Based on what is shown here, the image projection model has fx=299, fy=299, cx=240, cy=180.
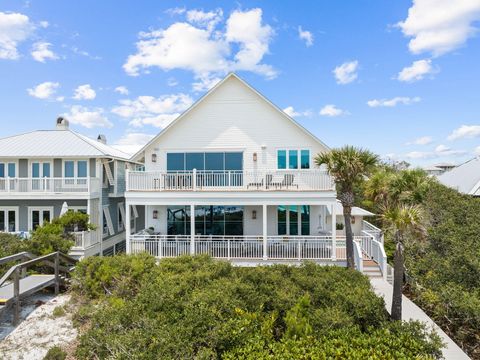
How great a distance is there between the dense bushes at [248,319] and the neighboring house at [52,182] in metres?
11.8

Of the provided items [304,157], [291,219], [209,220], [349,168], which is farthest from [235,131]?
[349,168]

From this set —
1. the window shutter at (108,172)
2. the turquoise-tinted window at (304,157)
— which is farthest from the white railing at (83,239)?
the turquoise-tinted window at (304,157)

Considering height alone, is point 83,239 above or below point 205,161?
below

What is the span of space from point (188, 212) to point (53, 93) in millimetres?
16609

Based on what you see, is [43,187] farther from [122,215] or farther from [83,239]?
[122,215]

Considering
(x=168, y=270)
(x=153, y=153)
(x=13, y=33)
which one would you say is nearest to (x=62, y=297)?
(x=168, y=270)

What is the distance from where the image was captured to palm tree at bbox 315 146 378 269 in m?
12.5

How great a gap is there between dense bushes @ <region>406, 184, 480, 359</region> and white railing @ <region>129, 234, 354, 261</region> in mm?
3574

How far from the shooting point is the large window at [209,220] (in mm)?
17406

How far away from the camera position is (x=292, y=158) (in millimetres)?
17266

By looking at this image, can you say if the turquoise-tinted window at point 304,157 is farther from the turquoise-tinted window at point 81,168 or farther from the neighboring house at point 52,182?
the turquoise-tinted window at point 81,168

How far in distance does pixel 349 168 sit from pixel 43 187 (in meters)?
18.5

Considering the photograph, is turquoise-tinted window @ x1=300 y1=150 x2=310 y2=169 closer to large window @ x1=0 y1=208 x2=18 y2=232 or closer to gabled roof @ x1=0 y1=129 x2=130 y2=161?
gabled roof @ x1=0 y1=129 x2=130 y2=161

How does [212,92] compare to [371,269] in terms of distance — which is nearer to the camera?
[371,269]
